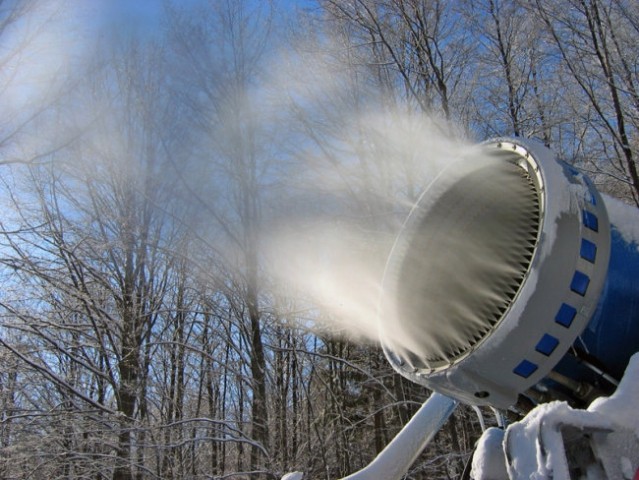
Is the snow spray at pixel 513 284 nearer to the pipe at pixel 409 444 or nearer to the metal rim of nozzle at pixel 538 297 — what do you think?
the metal rim of nozzle at pixel 538 297

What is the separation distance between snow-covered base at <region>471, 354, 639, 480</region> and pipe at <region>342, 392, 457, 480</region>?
48 centimetres

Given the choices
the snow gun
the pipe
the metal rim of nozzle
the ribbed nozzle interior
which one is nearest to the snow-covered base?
the snow gun

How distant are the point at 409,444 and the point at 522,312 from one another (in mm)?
533

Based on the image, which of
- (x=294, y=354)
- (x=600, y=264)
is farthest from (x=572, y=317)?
(x=294, y=354)

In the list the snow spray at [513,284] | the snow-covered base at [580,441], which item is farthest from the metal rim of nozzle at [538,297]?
the snow-covered base at [580,441]

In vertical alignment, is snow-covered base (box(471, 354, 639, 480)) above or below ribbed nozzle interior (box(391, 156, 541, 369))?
below

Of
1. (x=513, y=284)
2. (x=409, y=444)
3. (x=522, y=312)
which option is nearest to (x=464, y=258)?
(x=513, y=284)

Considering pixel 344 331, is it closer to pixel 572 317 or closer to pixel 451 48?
pixel 451 48

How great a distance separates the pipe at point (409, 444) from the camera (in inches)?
52.9

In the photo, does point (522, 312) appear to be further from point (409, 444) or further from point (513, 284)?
point (409, 444)

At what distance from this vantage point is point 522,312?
1.00 meters

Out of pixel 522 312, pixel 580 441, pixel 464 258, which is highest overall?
pixel 464 258

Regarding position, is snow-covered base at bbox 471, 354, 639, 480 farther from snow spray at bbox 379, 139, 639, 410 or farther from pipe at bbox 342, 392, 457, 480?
pipe at bbox 342, 392, 457, 480

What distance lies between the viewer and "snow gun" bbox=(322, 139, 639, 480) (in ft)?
2.86
